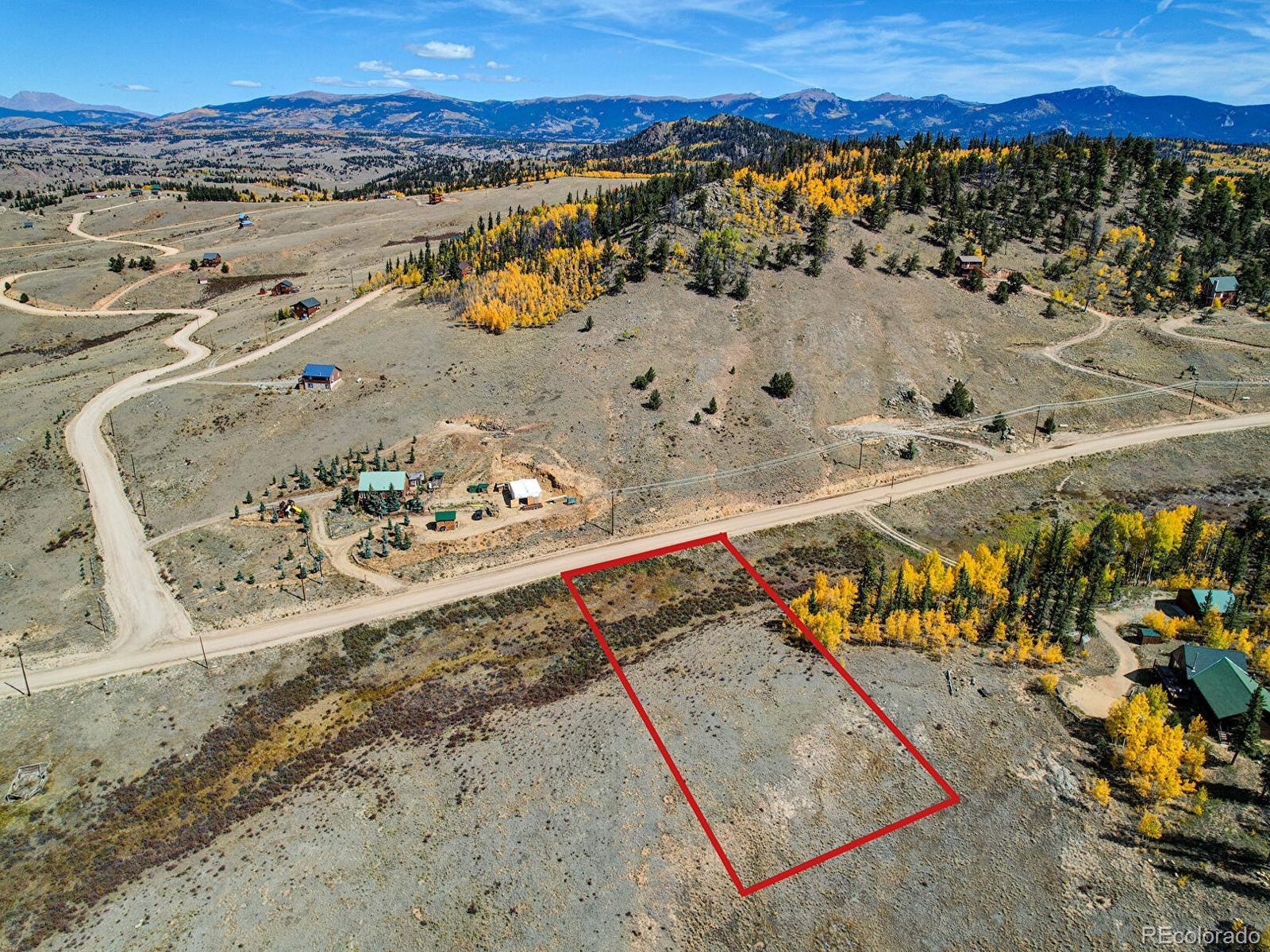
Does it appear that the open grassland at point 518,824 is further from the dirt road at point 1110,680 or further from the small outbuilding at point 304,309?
the small outbuilding at point 304,309

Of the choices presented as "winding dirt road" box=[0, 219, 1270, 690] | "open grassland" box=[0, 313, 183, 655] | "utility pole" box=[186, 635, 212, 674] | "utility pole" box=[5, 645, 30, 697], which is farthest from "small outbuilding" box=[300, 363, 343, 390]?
"utility pole" box=[5, 645, 30, 697]

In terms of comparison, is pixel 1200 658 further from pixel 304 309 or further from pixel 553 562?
pixel 304 309

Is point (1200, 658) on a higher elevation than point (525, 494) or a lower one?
higher

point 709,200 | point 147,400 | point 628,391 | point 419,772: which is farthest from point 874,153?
point 419,772

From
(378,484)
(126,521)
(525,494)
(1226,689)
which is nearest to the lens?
(1226,689)

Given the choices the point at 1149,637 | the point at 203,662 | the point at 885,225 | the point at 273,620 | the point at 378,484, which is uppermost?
the point at 885,225

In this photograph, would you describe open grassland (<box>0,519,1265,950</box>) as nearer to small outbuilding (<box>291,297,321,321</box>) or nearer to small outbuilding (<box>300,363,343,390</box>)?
small outbuilding (<box>300,363,343,390</box>)

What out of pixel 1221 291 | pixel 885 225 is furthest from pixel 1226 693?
pixel 1221 291
